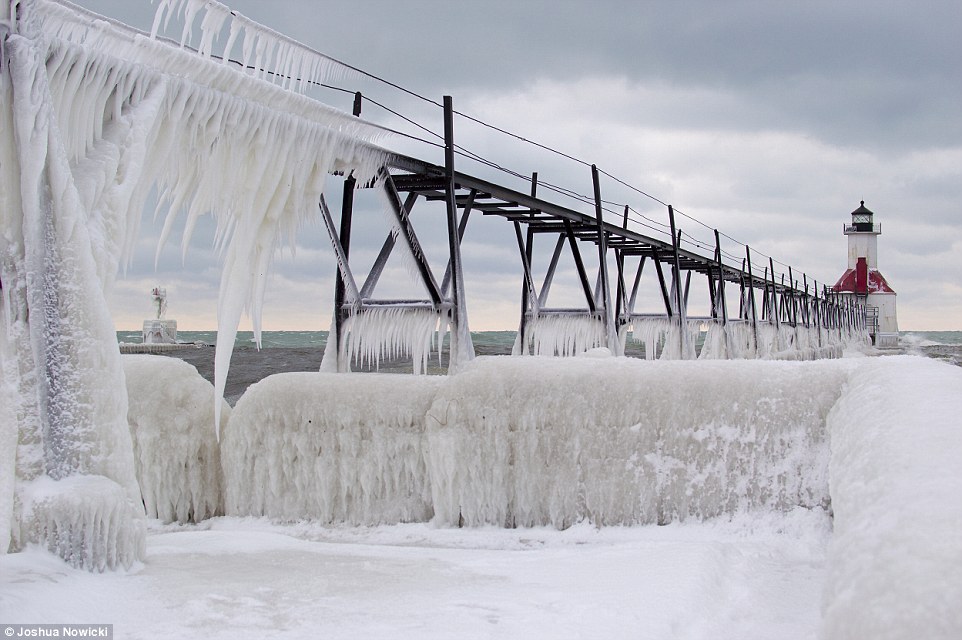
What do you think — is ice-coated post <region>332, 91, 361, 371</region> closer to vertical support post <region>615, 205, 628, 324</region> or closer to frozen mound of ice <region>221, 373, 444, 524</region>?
frozen mound of ice <region>221, 373, 444, 524</region>

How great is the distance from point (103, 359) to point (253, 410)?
3.21 m

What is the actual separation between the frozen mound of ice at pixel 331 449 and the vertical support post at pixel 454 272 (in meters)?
2.45


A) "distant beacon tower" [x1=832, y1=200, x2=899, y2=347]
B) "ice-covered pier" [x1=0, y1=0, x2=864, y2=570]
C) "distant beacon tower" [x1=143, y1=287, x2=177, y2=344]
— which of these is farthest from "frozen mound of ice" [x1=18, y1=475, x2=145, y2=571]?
"distant beacon tower" [x1=832, y1=200, x2=899, y2=347]

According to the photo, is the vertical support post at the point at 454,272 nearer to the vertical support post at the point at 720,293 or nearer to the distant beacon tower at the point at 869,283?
the vertical support post at the point at 720,293

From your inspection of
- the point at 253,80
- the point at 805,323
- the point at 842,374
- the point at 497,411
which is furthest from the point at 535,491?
the point at 805,323

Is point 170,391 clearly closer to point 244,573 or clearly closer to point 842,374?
point 244,573

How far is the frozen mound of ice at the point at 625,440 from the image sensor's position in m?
7.09

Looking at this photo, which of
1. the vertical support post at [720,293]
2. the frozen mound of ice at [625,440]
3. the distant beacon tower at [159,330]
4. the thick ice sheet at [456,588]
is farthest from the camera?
the distant beacon tower at [159,330]

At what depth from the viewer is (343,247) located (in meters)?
11.8

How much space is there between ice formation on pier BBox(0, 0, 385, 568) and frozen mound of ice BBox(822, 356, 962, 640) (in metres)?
4.34

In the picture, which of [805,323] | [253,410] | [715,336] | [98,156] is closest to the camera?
[98,156]

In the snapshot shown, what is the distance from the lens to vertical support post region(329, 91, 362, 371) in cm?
1136

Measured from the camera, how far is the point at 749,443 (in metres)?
7.13

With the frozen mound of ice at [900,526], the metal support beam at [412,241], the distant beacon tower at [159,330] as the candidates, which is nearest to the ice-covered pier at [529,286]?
the metal support beam at [412,241]
